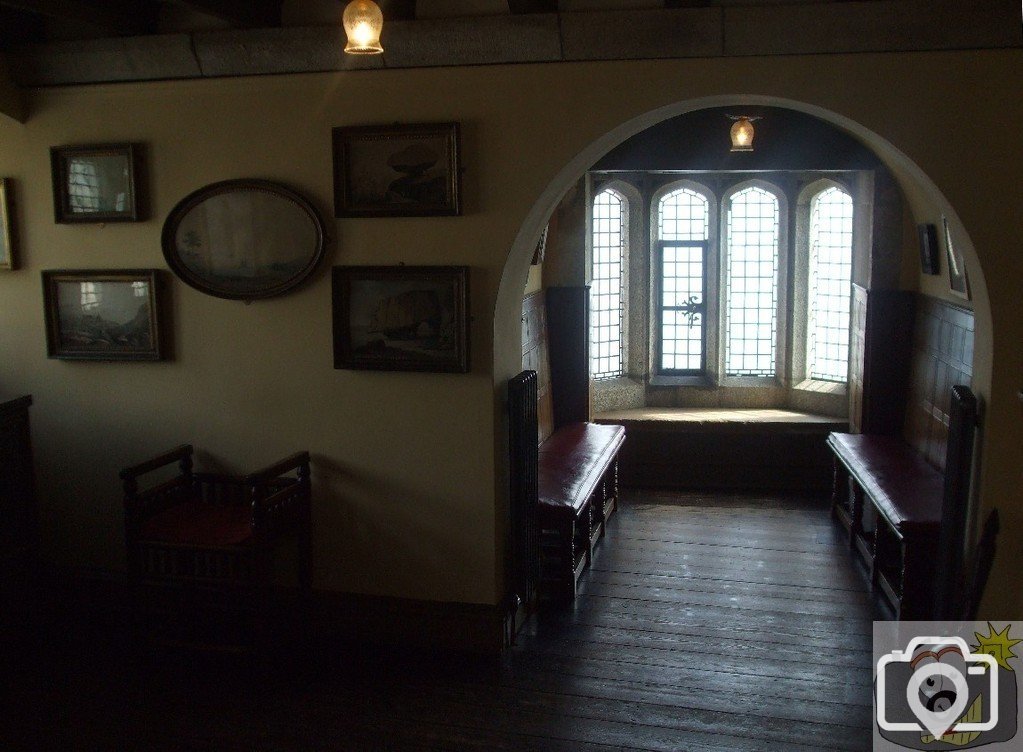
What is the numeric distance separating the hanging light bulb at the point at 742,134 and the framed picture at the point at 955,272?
4.93 ft

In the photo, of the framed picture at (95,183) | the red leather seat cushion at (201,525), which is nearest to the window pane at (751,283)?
the red leather seat cushion at (201,525)

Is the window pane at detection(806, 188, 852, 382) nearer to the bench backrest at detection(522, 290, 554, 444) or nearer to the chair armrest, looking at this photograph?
the bench backrest at detection(522, 290, 554, 444)

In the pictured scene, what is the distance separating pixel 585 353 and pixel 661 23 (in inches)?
163

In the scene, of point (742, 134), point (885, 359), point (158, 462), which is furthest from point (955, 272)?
point (158, 462)

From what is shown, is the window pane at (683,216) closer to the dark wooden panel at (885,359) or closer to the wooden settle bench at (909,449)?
the wooden settle bench at (909,449)

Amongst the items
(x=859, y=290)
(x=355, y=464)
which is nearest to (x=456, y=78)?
(x=355, y=464)

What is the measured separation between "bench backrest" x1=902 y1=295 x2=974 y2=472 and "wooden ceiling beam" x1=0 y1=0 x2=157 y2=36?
5419mm

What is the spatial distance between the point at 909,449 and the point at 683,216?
3.54 m

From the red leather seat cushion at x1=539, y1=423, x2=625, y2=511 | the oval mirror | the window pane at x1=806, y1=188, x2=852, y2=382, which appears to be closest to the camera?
the oval mirror

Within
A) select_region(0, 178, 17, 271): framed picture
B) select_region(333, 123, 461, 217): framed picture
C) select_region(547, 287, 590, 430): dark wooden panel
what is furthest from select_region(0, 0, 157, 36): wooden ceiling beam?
select_region(547, 287, 590, 430): dark wooden panel

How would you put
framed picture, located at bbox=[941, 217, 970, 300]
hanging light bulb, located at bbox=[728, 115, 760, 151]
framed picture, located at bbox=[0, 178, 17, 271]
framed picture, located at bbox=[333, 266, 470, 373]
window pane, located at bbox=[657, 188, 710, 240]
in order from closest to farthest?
framed picture, located at bbox=[333, 266, 470, 373]
framed picture, located at bbox=[0, 178, 17, 271]
framed picture, located at bbox=[941, 217, 970, 300]
hanging light bulb, located at bbox=[728, 115, 760, 151]
window pane, located at bbox=[657, 188, 710, 240]

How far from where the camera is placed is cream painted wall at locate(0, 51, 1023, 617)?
4879mm

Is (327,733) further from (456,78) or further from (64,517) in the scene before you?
(456,78)

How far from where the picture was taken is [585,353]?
8836mm
